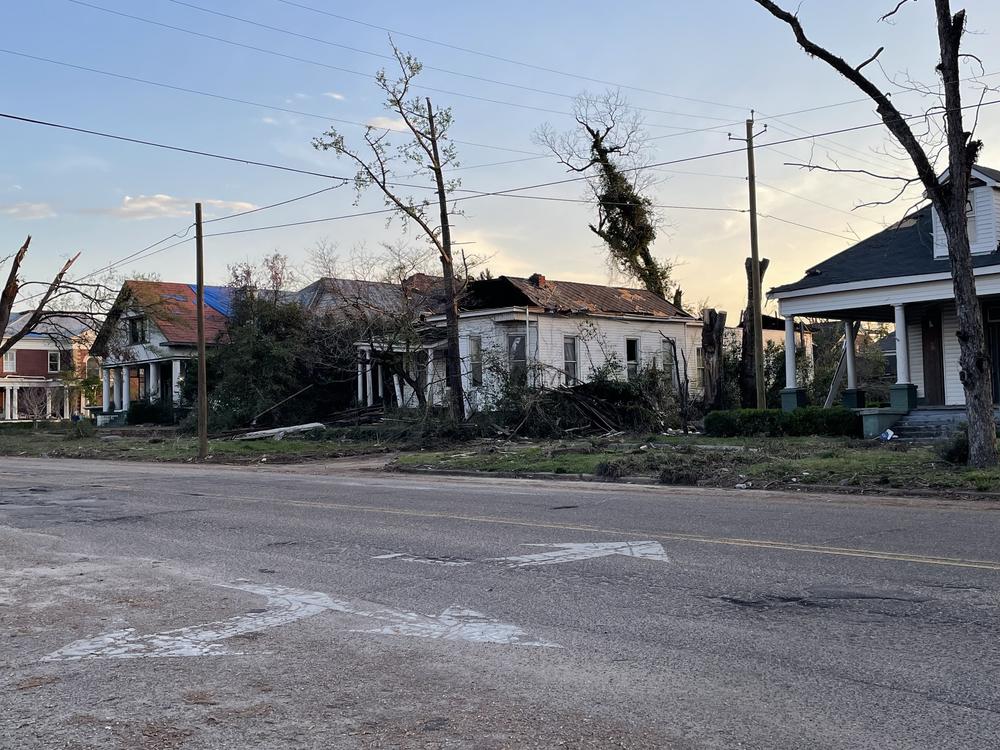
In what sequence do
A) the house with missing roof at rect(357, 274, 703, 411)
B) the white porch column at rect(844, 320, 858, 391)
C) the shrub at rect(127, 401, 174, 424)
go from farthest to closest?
the shrub at rect(127, 401, 174, 424)
the house with missing roof at rect(357, 274, 703, 411)
the white porch column at rect(844, 320, 858, 391)

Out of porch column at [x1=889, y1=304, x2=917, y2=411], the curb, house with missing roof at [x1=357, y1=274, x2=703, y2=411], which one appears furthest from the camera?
house with missing roof at [x1=357, y1=274, x2=703, y2=411]

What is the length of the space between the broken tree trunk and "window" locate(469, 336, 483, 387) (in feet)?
26.0

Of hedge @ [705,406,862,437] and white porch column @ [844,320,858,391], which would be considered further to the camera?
white porch column @ [844,320,858,391]

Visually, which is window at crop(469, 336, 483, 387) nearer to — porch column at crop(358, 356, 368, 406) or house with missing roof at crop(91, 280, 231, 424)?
porch column at crop(358, 356, 368, 406)

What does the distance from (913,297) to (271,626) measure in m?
21.8

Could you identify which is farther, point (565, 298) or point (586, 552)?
point (565, 298)

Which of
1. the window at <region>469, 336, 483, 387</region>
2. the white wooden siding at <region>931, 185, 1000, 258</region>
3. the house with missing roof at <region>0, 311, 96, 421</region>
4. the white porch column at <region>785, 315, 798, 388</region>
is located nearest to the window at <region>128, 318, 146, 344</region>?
the house with missing roof at <region>0, 311, 96, 421</region>

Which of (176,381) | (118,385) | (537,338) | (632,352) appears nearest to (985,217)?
(537,338)

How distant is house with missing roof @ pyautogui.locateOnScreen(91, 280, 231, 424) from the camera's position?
1769 inches

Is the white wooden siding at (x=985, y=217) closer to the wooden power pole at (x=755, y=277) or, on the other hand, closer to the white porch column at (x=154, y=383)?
the wooden power pole at (x=755, y=277)

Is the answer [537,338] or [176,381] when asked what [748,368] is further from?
[176,381]

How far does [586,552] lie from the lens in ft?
31.0

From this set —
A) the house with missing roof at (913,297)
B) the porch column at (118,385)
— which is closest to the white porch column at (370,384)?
the house with missing roof at (913,297)

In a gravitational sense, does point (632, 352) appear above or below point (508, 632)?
above
